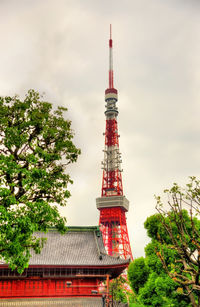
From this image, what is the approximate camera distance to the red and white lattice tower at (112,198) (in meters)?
58.9

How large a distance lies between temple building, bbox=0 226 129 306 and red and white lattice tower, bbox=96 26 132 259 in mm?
30132

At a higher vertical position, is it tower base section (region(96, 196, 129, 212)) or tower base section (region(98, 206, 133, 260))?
tower base section (region(96, 196, 129, 212))

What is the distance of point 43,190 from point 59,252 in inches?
527

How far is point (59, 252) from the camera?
2598 centimetres

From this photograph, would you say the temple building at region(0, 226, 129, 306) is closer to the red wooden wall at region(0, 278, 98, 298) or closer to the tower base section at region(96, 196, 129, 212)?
the red wooden wall at region(0, 278, 98, 298)

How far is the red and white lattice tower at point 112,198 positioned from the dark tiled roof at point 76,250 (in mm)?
26835

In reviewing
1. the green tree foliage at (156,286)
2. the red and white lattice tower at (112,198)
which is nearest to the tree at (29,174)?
the green tree foliage at (156,286)

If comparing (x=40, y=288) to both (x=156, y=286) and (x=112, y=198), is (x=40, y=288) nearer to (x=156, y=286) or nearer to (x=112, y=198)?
(x=156, y=286)

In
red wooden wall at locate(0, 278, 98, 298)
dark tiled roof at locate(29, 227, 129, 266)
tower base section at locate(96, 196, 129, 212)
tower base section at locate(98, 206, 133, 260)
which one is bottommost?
red wooden wall at locate(0, 278, 98, 298)

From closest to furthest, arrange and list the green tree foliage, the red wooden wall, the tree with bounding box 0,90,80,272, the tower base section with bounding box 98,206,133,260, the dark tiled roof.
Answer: the tree with bounding box 0,90,80,272, the green tree foliage, the red wooden wall, the dark tiled roof, the tower base section with bounding box 98,206,133,260

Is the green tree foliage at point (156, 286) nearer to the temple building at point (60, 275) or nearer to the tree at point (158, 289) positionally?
the tree at point (158, 289)

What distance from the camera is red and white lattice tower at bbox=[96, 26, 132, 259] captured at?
5891cm

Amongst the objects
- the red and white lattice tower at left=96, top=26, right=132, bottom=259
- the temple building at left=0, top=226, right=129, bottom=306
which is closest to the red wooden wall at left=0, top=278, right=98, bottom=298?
the temple building at left=0, top=226, right=129, bottom=306

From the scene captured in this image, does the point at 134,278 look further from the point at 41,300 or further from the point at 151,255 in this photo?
the point at 41,300
